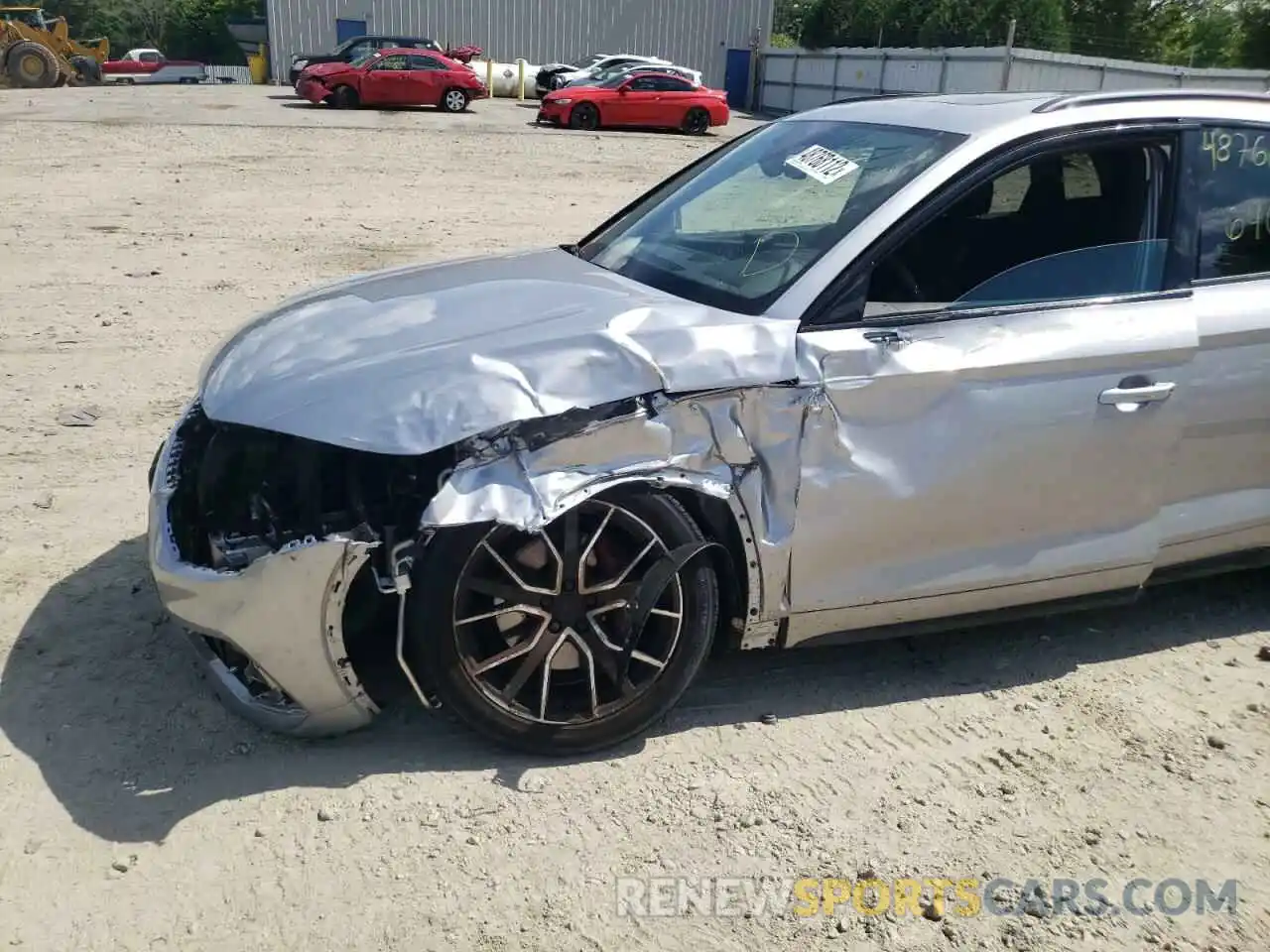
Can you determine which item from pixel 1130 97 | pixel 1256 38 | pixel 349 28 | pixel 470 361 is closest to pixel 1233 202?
pixel 1130 97

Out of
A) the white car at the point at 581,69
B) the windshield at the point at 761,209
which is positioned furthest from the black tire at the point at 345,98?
the windshield at the point at 761,209

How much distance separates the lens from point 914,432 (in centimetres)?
311

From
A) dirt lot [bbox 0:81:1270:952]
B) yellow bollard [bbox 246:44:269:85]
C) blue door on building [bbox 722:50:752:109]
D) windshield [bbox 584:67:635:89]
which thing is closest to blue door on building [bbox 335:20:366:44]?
yellow bollard [bbox 246:44:269:85]

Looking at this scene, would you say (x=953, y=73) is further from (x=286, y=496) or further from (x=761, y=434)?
(x=286, y=496)

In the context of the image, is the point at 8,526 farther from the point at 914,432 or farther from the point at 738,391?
the point at 914,432

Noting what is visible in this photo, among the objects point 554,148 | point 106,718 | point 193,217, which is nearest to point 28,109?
point 554,148

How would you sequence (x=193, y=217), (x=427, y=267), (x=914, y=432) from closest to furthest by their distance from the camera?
(x=914, y=432) → (x=427, y=267) → (x=193, y=217)

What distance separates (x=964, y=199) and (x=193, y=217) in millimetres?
9854

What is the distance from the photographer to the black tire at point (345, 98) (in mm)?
27283

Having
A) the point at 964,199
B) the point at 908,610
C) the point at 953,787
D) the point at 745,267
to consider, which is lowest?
the point at 953,787

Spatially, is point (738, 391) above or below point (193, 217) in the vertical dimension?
above

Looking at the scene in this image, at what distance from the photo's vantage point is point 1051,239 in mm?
3496

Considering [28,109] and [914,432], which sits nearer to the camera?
[914,432]

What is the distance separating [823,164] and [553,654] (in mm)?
1883
